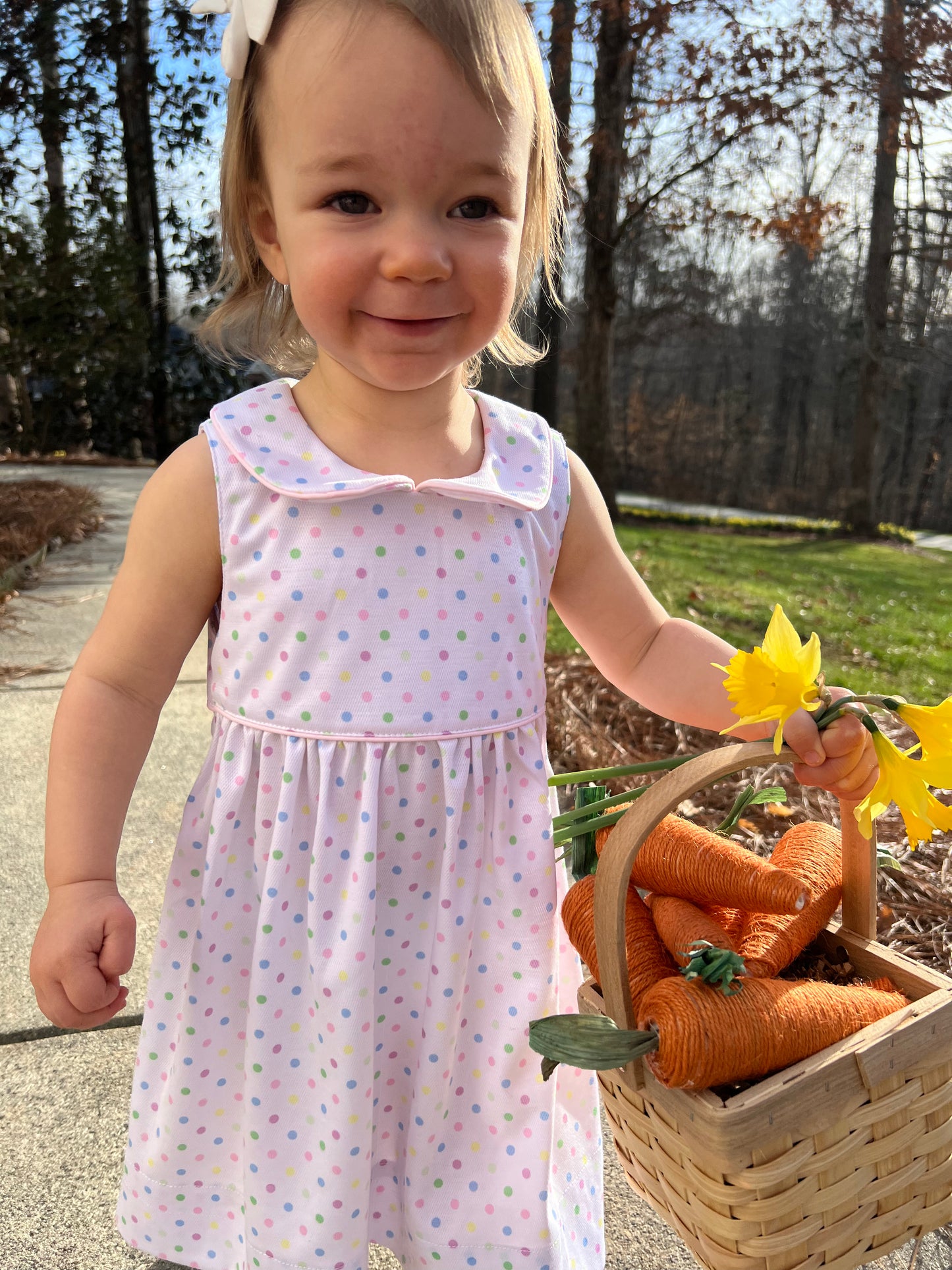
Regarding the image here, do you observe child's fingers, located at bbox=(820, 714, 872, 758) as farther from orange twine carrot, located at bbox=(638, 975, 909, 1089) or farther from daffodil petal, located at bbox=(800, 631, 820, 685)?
orange twine carrot, located at bbox=(638, 975, 909, 1089)

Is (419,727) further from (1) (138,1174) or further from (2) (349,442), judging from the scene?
(1) (138,1174)

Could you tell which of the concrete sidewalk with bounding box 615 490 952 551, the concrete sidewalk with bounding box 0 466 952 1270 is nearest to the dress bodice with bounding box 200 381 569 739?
the concrete sidewalk with bounding box 0 466 952 1270

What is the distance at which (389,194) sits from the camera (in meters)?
1.07

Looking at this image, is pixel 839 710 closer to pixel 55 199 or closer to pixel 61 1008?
pixel 61 1008

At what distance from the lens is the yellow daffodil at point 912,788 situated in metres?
1.00

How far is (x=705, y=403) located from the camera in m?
20.1

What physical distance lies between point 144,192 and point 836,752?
11.3 metres

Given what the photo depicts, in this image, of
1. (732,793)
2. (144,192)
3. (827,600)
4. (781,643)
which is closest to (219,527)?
(781,643)

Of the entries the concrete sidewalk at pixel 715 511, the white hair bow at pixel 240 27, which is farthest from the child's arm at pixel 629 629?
the concrete sidewalk at pixel 715 511

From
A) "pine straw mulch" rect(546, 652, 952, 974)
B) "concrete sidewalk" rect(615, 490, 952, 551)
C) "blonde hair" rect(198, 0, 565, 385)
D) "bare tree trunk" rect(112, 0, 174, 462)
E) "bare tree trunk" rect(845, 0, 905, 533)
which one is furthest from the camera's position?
"concrete sidewalk" rect(615, 490, 952, 551)

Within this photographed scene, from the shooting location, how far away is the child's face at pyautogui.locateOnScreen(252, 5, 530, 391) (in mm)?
1037

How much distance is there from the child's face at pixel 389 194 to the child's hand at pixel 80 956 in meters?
0.75

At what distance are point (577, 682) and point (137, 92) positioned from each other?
9.66m

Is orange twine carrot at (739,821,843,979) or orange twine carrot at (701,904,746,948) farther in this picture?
orange twine carrot at (701,904,746,948)
